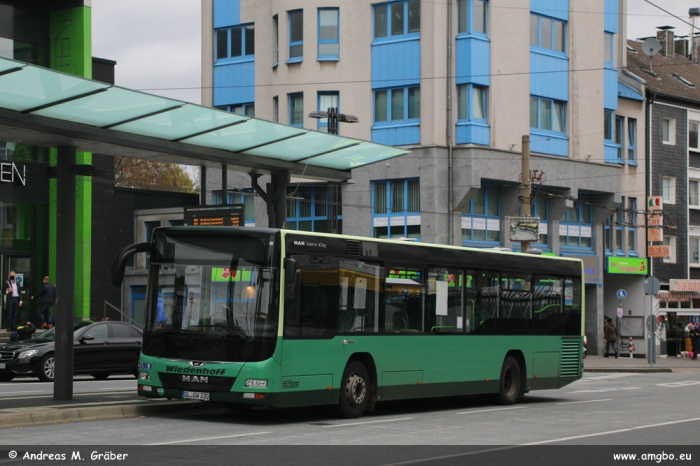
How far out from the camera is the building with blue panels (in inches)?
1602

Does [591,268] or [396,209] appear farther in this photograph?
[591,268]

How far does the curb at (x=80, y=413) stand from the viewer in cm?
1372

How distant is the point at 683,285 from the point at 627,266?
4.07 metres

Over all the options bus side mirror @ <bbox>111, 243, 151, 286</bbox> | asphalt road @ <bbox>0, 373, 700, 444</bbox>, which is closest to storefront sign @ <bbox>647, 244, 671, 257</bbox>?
asphalt road @ <bbox>0, 373, 700, 444</bbox>

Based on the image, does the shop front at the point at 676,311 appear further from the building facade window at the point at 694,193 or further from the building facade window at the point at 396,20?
the building facade window at the point at 396,20

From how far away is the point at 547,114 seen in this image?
4397 centimetres

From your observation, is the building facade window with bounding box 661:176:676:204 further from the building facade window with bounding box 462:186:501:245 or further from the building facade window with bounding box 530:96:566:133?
the building facade window with bounding box 462:186:501:245

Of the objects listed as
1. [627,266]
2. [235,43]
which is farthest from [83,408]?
[627,266]

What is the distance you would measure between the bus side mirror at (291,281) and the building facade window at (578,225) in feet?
107

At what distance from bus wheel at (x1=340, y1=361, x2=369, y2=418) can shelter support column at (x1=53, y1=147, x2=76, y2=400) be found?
4.15 meters

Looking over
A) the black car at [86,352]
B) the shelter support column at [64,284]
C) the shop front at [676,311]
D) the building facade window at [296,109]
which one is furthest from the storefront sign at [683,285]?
the shelter support column at [64,284]

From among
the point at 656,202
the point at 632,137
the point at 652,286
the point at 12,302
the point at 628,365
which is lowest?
the point at 628,365

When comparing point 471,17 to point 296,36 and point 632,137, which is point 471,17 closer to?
point 296,36

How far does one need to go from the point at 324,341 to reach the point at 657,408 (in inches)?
307
